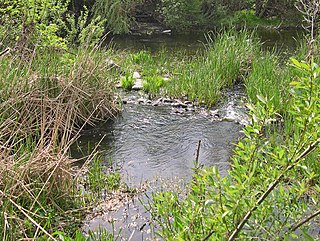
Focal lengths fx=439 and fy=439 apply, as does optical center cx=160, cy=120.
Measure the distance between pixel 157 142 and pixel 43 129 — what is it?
234 cm

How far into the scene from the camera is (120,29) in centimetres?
1486

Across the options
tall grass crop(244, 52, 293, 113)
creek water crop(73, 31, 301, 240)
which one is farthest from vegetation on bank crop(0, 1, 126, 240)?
tall grass crop(244, 52, 293, 113)

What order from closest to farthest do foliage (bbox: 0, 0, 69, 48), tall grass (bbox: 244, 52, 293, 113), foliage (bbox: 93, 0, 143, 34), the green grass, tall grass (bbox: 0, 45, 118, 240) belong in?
tall grass (bbox: 0, 45, 118, 240), tall grass (bbox: 244, 52, 293, 113), foliage (bbox: 0, 0, 69, 48), foliage (bbox: 93, 0, 143, 34), the green grass

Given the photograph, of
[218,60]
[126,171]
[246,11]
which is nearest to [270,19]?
[246,11]

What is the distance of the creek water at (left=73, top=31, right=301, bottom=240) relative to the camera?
12.0 feet

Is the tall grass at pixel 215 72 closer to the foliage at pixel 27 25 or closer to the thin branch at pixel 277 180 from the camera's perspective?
the foliage at pixel 27 25

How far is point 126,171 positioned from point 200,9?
13404 mm

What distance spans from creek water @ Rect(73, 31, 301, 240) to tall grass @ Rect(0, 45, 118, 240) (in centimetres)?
29

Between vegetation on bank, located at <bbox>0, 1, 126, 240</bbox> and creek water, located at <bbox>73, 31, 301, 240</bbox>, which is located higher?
vegetation on bank, located at <bbox>0, 1, 126, 240</bbox>

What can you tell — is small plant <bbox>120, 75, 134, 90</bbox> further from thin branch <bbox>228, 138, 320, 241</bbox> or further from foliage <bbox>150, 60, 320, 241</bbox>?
thin branch <bbox>228, 138, 320, 241</bbox>

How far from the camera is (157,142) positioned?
5.43 meters

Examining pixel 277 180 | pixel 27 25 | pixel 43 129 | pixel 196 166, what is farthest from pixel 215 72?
pixel 277 180

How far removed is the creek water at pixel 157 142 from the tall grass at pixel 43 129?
29 cm

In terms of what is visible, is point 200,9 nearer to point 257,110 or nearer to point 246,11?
point 246,11
